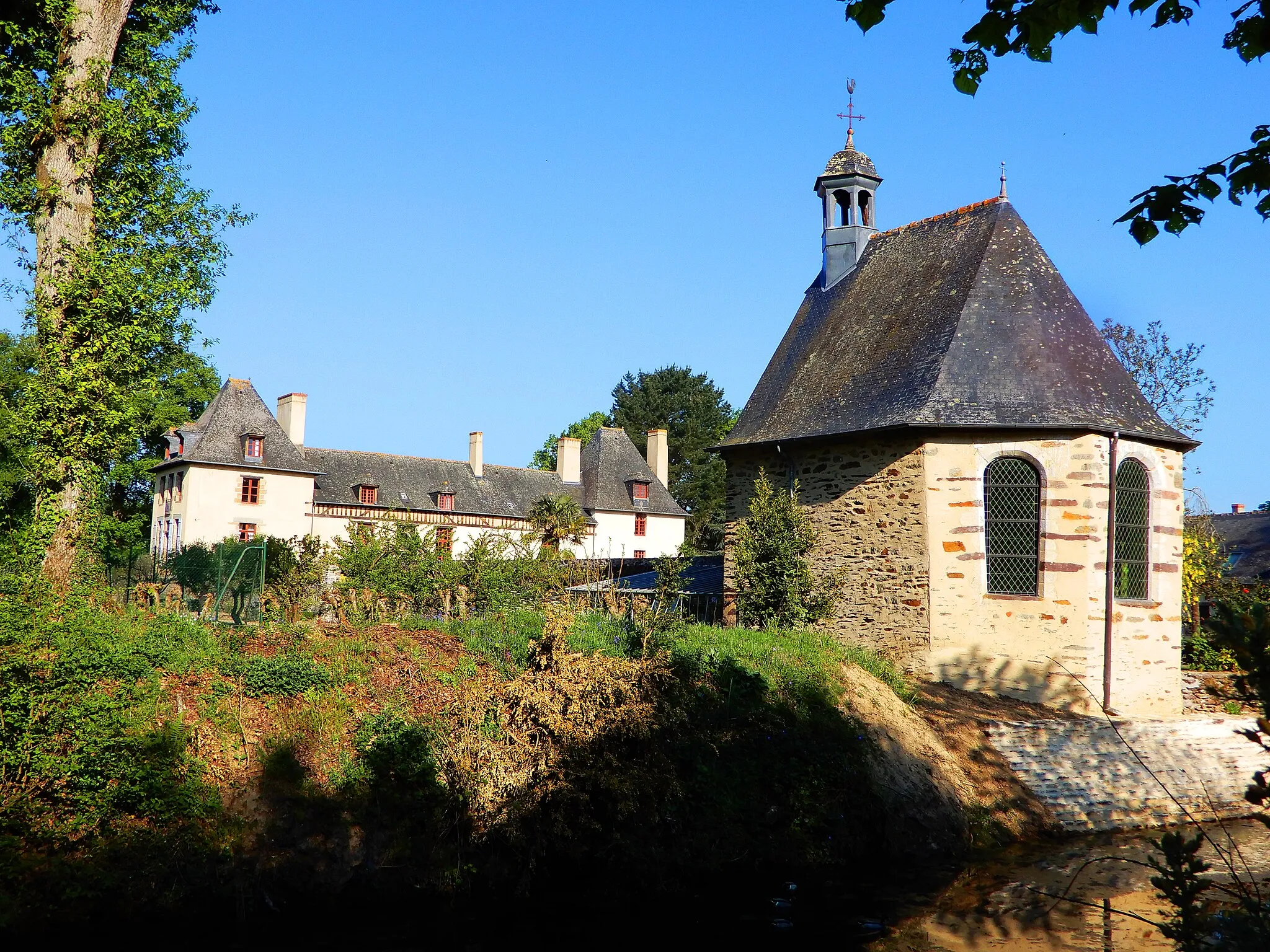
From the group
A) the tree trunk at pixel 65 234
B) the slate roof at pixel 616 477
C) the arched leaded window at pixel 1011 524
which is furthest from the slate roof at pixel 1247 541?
the tree trunk at pixel 65 234

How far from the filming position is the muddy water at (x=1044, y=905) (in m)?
7.83

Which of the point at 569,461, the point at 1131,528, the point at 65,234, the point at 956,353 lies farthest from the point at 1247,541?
the point at 65,234

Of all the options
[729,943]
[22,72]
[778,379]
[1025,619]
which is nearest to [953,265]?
[778,379]

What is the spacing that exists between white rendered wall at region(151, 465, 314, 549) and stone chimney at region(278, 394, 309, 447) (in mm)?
1796

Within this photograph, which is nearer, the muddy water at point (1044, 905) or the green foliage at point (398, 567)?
the muddy water at point (1044, 905)

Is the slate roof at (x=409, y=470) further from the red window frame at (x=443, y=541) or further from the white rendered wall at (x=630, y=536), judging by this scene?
the red window frame at (x=443, y=541)

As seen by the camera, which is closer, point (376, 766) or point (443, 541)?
point (376, 766)

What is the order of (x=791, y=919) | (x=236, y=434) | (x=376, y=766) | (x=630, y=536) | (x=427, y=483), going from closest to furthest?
(x=791, y=919) → (x=376, y=766) → (x=236, y=434) → (x=427, y=483) → (x=630, y=536)

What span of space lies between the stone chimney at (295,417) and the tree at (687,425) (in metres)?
18.9

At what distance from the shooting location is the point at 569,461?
4269 cm

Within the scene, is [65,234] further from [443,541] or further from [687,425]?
[687,425]

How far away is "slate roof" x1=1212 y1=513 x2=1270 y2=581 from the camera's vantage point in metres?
32.8

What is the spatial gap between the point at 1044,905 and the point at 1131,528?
7382mm

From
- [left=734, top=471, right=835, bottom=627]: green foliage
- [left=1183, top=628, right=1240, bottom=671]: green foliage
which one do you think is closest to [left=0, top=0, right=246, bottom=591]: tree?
[left=734, top=471, right=835, bottom=627]: green foliage
